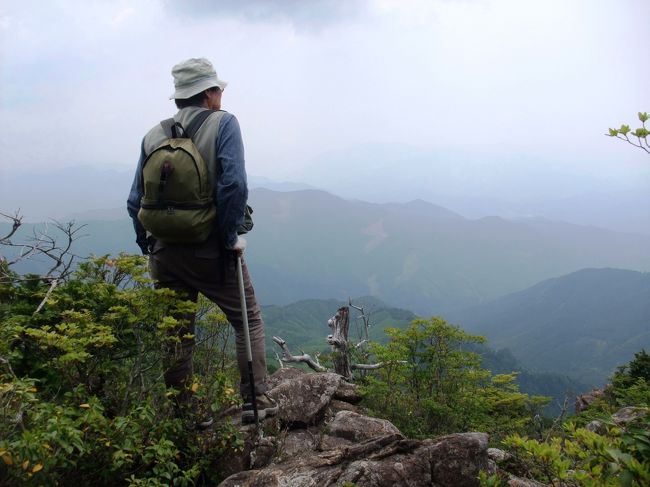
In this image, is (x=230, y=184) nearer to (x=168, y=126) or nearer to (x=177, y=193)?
(x=177, y=193)

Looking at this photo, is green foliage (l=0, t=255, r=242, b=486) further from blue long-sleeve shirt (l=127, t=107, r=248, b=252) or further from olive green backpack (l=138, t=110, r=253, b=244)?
blue long-sleeve shirt (l=127, t=107, r=248, b=252)

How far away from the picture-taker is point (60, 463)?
9.82ft

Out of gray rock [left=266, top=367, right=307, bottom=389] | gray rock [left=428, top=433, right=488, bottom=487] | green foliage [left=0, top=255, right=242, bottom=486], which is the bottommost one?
gray rock [left=266, top=367, right=307, bottom=389]

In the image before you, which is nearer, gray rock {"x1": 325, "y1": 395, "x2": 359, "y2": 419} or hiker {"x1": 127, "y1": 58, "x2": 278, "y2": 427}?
hiker {"x1": 127, "y1": 58, "x2": 278, "y2": 427}

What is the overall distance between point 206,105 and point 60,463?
2929mm

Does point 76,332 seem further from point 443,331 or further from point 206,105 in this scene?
point 443,331

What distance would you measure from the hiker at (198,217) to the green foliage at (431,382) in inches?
114

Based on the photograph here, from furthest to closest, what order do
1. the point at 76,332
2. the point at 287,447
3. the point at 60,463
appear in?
the point at 287,447
the point at 76,332
the point at 60,463

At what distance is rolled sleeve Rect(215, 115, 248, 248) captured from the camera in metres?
3.70

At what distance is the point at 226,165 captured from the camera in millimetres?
3744

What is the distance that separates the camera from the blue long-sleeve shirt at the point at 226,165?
12.2 ft

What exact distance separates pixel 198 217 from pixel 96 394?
1864 mm

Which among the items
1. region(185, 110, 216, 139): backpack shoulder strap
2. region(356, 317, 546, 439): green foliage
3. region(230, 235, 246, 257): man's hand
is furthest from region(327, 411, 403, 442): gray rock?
region(185, 110, 216, 139): backpack shoulder strap

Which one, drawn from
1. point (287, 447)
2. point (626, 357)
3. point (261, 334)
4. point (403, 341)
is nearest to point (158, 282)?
point (261, 334)
